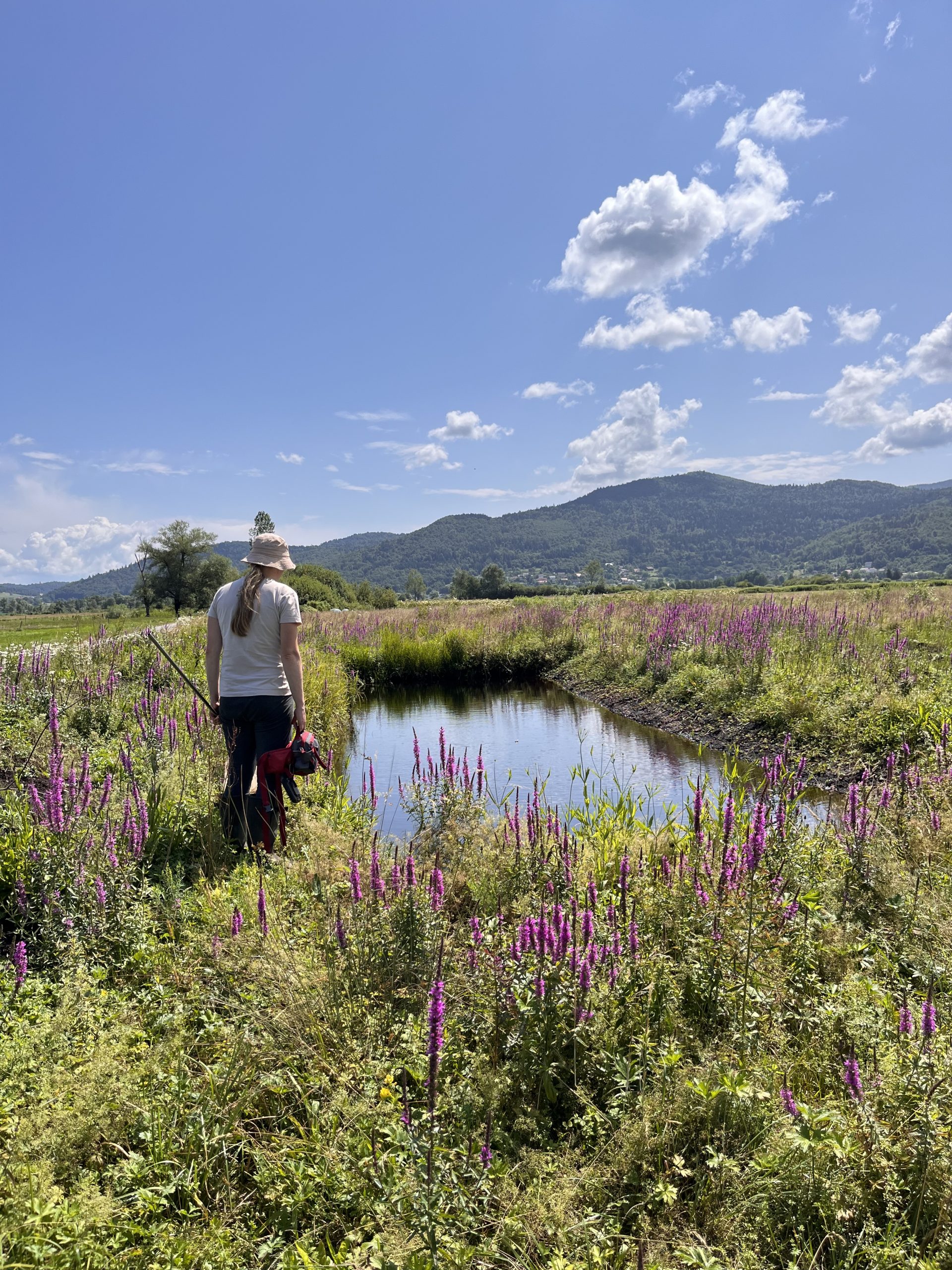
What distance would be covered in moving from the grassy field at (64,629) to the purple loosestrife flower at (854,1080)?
481 inches

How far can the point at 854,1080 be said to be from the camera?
7.55 feet

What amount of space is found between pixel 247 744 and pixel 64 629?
19.3 m

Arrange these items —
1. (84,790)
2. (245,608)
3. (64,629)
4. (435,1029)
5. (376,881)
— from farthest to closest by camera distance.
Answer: (64,629), (245,608), (84,790), (376,881), (435,1029)

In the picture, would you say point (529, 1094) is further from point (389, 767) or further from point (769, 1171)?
point (389, 767)

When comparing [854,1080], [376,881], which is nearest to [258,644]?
[376,881]

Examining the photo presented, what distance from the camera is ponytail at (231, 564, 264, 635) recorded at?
493 cm

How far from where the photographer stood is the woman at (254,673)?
5.00 metres

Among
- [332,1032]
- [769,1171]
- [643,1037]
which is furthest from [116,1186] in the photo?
[769,1171]

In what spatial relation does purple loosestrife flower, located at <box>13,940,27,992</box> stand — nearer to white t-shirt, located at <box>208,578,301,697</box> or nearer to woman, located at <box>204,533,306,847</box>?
woman, located at <box>204,533,306,847</box>

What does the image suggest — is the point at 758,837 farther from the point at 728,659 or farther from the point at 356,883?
the point at 728,659

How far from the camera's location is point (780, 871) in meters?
3.77

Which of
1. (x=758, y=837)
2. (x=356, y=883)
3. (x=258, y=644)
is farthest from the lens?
(x=258, y=644)

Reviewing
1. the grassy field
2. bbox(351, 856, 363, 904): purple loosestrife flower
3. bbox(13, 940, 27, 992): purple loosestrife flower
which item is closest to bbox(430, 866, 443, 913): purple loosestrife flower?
bbox(351, 856, 363, 904): purple loosestrife flower

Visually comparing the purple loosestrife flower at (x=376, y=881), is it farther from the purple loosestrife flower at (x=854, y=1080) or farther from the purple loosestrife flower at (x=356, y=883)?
the purple loosestrife flower at (x=854, y=1080)
